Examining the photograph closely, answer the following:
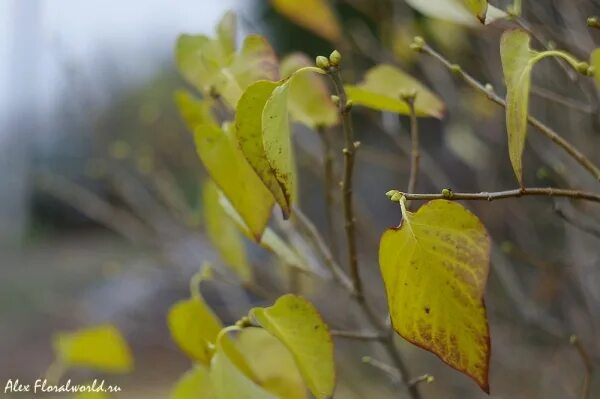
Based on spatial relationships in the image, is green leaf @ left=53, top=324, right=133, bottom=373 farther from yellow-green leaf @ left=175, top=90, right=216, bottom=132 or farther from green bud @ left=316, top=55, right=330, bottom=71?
green bud @ left=316, top=55, right=330, bottom=71

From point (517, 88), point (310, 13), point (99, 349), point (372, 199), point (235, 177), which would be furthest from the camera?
point (372, 199)

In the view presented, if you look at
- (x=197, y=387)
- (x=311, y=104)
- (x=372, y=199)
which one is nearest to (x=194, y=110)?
(x=311, y=104)

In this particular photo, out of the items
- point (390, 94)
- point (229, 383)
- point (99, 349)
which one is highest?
point (390, 94)

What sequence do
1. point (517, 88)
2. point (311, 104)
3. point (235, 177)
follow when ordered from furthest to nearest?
point (311, 104) → point (235, 177) → point (517, 88)

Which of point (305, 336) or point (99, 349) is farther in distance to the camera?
point (99, 349)

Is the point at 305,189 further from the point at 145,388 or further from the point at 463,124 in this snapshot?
the point at 145,388

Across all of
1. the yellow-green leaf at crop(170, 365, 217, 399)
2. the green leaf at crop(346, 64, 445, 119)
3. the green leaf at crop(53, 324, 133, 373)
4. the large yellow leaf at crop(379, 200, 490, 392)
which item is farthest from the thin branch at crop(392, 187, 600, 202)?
the green leaf at crop(53, 324, 133, 373)

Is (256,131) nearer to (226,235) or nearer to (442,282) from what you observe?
(442,282)
